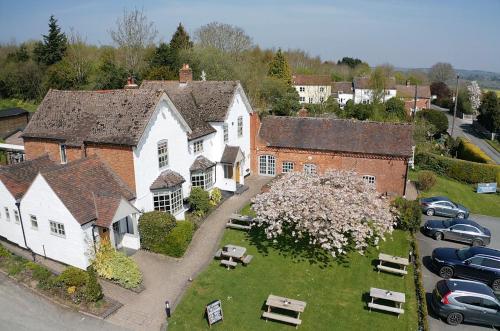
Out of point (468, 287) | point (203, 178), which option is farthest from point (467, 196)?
point (203, 178)

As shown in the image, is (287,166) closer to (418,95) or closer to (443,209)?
(443,209)

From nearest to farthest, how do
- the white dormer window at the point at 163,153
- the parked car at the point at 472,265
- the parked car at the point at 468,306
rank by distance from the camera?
1. the parked car at the point at 468,306
2. the parked car at the point at 472,265
3. the white dormer window at the point at 163,153

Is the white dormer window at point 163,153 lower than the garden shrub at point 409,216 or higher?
higher

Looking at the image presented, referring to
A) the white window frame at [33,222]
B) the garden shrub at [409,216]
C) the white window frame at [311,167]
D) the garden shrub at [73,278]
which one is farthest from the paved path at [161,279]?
the garden shrub at [409,216]

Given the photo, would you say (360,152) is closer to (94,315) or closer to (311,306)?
(311,306)

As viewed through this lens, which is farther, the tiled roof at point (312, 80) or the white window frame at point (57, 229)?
the tiled roof at point (312, 80)

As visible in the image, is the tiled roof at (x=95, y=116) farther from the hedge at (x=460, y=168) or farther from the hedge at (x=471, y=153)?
the hedge at (x=471, y=153)

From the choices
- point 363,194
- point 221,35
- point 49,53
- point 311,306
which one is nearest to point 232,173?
point 363,194
